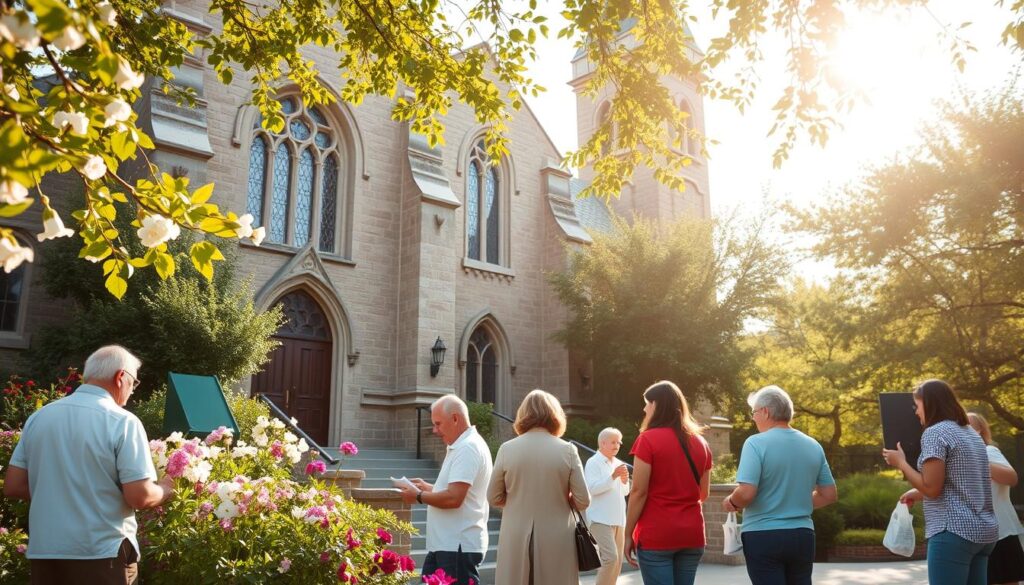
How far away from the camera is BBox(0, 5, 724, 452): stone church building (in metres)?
15.6

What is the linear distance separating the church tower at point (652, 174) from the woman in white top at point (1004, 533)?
20.0m

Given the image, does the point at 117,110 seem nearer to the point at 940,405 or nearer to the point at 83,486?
the point at 83,486

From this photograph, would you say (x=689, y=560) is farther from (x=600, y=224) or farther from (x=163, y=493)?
(x=600, y=224)

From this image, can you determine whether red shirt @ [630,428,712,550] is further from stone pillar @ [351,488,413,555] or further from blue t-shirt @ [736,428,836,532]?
stone pillar @ [351,488,413,555]

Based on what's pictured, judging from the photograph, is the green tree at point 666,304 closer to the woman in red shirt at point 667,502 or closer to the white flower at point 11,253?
the woman in red shirt at point 667,502

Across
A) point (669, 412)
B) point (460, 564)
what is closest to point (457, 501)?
point (460, 564)

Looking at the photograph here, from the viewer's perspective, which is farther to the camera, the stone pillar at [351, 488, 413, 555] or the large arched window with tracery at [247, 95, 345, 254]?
the large arched window with tracery at [247, 95, 345, 254]

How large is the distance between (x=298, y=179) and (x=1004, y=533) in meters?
14.9

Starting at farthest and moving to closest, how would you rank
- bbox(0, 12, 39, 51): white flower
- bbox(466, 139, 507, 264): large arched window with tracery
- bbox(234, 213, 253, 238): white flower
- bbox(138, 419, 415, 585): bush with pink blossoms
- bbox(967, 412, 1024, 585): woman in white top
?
bbox(466, 139, 507, 264): large arched window with tracery < bbox(967, 412, 1024, 585): woman in white top < bbox(138, 419, 415, 585): bush with pink blossoms < bbox(234, 213, 253, 238): white flower < bbox(0, 12, 39, 51): white flower

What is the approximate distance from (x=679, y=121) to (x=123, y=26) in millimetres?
5106

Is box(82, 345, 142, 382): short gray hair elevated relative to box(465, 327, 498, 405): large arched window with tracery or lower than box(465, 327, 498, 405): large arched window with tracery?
lower

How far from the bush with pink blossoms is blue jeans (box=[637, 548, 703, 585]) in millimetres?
1381

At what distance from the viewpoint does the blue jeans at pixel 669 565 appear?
4508mm

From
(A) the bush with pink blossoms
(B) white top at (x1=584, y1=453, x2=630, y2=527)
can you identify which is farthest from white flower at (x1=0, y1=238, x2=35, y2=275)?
(B) white top at (x1=584, y1=453, x2=630, y2=527)
